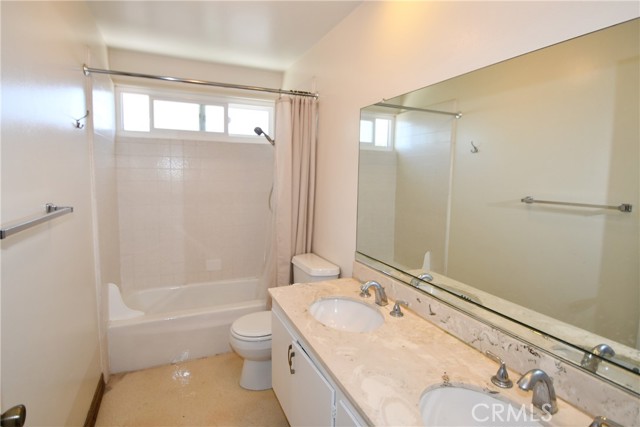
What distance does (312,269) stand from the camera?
2219mm

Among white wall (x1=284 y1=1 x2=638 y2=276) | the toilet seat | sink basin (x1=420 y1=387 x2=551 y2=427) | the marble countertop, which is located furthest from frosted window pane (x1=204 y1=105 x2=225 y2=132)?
sink basin (x1=420 y1=387 x2=551 y2=427)

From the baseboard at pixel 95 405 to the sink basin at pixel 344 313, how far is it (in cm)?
143

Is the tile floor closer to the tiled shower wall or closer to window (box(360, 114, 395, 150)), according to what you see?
the tiled shower wall

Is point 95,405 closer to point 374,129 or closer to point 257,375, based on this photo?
point 257,375

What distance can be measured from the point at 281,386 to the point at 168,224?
2.10 metres

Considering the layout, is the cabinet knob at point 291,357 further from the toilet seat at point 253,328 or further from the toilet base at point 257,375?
the toilet base at point 257,375

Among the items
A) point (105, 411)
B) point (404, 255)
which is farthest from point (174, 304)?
point (404, 255)

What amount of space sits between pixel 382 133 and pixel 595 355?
1.34 metres

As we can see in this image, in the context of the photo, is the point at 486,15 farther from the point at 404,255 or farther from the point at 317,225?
the point at 317,225

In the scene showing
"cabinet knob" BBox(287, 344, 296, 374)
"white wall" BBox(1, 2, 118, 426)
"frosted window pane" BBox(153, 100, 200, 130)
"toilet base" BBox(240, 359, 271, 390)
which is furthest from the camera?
"frosted window pane" BBox(153, 100, 200, 130)

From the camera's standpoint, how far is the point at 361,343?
121cm

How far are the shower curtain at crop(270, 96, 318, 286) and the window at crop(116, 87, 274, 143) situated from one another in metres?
0.91

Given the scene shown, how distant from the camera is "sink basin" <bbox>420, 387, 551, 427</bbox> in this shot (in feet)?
2.88

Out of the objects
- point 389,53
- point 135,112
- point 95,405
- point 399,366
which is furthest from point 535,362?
point 135,112
